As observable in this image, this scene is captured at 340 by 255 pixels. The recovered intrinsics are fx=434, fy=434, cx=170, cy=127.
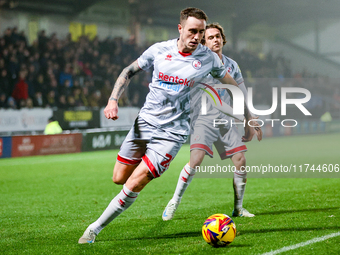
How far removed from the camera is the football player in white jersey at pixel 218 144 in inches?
221

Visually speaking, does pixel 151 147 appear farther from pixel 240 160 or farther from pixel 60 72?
pixel 60 72

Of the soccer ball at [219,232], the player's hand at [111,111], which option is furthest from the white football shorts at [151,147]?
the soccer ball at [219,232]

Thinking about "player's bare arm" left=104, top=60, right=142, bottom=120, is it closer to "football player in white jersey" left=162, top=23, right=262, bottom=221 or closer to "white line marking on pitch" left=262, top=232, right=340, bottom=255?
"football player in white jersey" left=162, top=23, right=262, bottom=221

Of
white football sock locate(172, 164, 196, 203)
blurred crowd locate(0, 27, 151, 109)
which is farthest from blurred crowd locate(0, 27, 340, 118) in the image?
white football sock locate(172, 164, 196, 203)

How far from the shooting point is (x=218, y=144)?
5.79 metres

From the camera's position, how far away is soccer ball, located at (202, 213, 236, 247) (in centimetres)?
409

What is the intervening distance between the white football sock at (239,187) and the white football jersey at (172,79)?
1.45m

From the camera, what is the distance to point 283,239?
438cm

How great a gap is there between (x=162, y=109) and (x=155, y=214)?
6.73 feet

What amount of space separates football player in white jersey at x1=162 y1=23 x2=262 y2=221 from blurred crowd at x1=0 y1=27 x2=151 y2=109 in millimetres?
11270

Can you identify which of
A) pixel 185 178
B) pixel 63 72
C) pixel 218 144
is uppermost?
pixel 63 72

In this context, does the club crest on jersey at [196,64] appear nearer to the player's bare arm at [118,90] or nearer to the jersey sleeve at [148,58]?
the jersey sleeve at [148,58]

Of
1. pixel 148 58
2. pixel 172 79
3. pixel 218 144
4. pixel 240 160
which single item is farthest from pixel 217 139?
pixel 148 58

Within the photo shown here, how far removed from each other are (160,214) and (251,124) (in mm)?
1825
